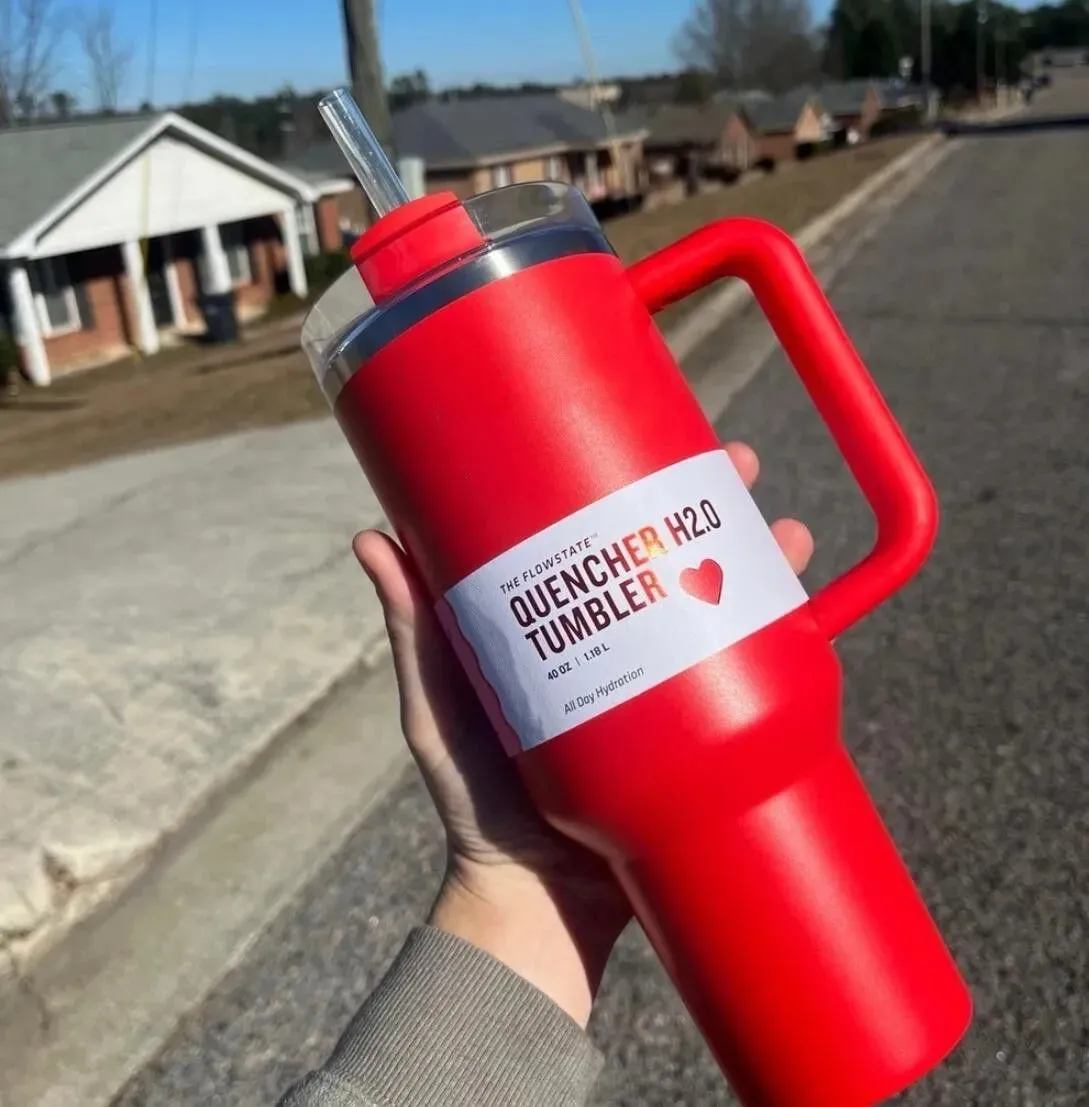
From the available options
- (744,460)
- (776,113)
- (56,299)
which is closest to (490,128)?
(56,299)

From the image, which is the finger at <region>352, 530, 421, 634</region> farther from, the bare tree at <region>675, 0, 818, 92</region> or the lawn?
the bare tree at <region>675, 0, 818, 92</region>

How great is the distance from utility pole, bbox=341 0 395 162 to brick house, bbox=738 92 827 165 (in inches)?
2218

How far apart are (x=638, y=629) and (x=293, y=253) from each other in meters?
26.8

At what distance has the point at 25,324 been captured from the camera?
20.4 meters

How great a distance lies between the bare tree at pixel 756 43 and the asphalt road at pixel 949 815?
78.8 metres

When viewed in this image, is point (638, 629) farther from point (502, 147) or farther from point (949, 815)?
point (502, 147)

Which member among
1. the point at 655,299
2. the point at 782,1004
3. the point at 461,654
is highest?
the point at 655,299

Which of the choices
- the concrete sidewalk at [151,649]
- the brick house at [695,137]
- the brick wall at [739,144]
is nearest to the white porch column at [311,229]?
the concrete sidewalk at [151,649]

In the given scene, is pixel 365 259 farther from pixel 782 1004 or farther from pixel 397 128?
pixel 397 128

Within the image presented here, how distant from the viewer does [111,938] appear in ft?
7.73

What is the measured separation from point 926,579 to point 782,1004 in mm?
2612

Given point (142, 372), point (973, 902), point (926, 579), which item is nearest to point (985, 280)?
point (926, 579)

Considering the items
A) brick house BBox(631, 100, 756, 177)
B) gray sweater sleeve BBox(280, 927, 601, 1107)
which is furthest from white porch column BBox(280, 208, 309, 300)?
brick house BBox(631, 100, 756, 177)

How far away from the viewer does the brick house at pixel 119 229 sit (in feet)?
69.1
